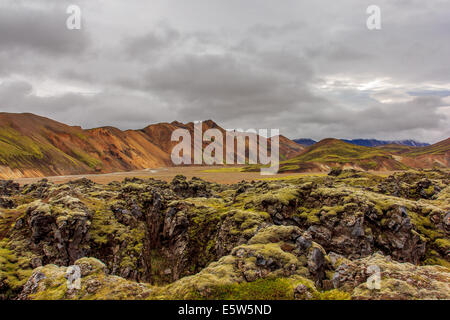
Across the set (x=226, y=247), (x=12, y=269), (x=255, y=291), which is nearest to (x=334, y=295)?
(x=255, y=291)

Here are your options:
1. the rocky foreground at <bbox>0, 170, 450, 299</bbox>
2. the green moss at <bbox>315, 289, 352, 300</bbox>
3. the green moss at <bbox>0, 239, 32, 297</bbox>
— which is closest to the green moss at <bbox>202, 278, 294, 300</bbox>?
the rocky foreground at <bbox>0, 170, 450, 299</bbox>

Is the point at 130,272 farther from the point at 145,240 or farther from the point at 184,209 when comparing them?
the point at 184,209

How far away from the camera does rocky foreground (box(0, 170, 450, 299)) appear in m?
14.3

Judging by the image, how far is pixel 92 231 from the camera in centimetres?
3200

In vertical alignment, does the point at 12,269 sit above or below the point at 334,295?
below

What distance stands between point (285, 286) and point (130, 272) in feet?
75.7

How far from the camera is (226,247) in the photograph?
3089 cm

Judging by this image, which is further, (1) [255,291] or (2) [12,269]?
(2) [12,269]

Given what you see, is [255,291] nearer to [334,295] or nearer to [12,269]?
[334,295]

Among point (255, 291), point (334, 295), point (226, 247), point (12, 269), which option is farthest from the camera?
point (226, 247)

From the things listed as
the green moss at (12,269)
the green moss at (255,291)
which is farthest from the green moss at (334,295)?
the green moss at (12,269)

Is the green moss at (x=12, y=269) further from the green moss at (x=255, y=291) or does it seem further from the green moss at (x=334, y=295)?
the green moss at (x=334, y=295)
